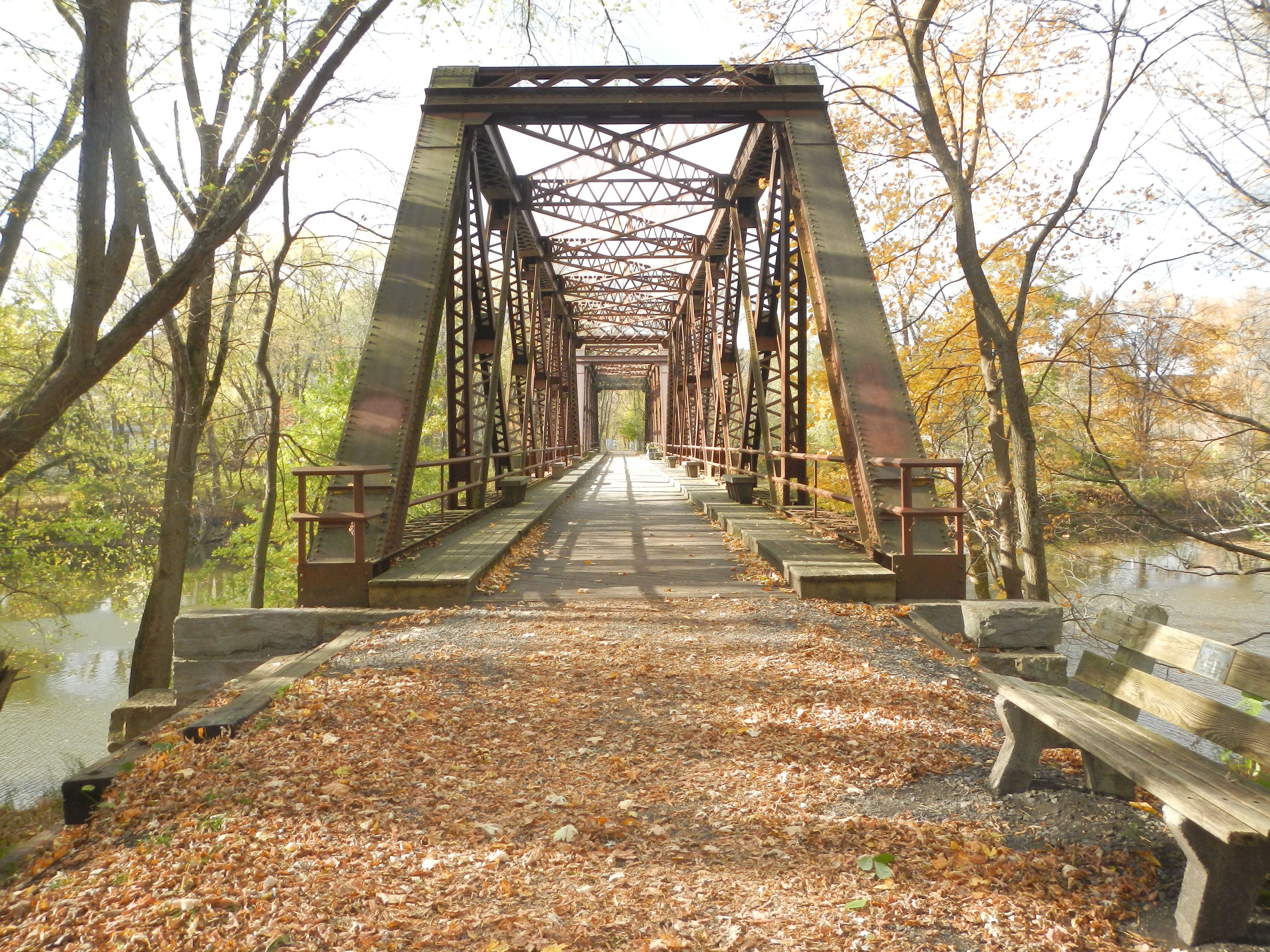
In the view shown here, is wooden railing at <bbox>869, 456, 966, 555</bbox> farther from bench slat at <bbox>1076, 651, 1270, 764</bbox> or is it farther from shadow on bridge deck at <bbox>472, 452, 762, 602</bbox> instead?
bench slat at <bbox>1076, 651, 1270, 764</bbox>

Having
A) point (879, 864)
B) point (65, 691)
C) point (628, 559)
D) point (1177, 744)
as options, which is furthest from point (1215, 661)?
point (65, 691)

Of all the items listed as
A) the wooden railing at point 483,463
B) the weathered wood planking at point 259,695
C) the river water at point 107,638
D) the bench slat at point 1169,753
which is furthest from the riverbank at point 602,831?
the river water at point 107,638

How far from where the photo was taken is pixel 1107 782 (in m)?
2.87

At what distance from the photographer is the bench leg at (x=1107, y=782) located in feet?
9.36

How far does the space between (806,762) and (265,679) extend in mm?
3090

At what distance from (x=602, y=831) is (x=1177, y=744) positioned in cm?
193

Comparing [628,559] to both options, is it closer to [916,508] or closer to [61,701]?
[916,508]

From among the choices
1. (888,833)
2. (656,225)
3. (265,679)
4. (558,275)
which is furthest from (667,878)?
(558,275)

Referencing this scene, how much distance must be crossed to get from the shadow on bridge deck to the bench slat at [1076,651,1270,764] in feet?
11.1

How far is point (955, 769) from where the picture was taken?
10.6 feet

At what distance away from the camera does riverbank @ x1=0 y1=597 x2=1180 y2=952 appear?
7.23 ft

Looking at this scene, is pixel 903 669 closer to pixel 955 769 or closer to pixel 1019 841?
pixel 955 769

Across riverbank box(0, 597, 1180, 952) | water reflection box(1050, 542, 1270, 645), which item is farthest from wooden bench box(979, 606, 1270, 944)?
water reflection box(1050, 542, 1270, 645)

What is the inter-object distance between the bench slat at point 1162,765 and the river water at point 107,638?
931 centimetres
